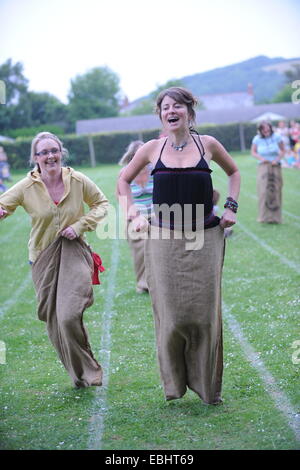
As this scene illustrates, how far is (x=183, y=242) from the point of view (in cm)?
523

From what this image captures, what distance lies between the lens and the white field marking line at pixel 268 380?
16.7 ft

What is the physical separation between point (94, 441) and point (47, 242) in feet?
5.93

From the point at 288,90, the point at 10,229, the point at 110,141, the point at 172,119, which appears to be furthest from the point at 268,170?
the point at 288,90

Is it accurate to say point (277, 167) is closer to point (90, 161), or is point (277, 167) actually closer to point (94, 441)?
point (94, 441)

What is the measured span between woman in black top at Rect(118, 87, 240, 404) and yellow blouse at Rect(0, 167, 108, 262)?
76cm

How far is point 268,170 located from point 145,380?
1032 cm

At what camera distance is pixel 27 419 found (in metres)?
5.59

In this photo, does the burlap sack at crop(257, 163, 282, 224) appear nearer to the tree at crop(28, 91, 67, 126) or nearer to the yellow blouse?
the yellow blouse

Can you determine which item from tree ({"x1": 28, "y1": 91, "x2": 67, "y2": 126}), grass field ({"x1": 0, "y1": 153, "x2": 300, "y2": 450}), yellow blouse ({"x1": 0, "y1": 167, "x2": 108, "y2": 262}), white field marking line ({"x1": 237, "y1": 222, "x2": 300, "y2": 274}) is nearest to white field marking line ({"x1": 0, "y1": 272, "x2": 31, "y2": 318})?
grass field ({"x1": 0, "y1": 153, "x2": 300, "y2": 450})

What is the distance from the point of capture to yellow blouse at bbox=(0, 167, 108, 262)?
5977 millimetres

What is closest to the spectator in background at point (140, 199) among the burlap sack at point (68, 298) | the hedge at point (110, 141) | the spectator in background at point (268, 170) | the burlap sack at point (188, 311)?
the burlap sack at point (68, 298)

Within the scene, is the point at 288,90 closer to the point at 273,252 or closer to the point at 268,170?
the point at 268,170

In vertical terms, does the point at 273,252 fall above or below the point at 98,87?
below

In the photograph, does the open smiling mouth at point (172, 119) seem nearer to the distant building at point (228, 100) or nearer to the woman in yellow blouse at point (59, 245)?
the woman in yellow blouse at point (59, 245)
